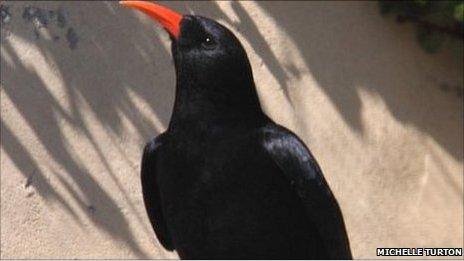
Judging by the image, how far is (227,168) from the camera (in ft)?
11.4

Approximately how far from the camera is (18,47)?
5.14m

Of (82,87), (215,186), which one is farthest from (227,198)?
(82,87)

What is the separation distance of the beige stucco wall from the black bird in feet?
5.38

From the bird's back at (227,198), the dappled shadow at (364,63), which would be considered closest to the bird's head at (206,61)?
the bird's back at (227,198)

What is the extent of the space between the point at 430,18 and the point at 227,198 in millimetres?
3388

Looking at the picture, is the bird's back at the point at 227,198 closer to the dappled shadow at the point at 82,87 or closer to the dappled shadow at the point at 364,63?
the dappled shadow at the point at 82,87

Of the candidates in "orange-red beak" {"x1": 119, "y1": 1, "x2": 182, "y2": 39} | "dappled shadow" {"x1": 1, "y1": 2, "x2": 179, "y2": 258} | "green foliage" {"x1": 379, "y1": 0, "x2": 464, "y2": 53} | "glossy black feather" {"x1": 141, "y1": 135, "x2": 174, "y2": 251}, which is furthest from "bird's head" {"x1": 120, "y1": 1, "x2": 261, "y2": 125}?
"green foliage" {"x1": 379, "y1": 0, "x2": 464, "y2": 53}

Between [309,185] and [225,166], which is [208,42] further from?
[309,185]

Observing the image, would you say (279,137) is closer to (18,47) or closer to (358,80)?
(18,47)

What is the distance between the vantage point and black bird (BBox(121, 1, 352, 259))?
11.4 feet

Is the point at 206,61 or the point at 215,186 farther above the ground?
the point at 206,61

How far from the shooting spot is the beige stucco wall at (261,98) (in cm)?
519

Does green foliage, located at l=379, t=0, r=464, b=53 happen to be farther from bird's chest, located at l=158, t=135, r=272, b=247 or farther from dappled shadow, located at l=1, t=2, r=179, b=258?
bird's chest, located at l=158, t=135, r=272, b=247

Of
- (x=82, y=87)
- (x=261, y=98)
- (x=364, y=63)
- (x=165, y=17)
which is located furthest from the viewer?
(x=364, y=63)
